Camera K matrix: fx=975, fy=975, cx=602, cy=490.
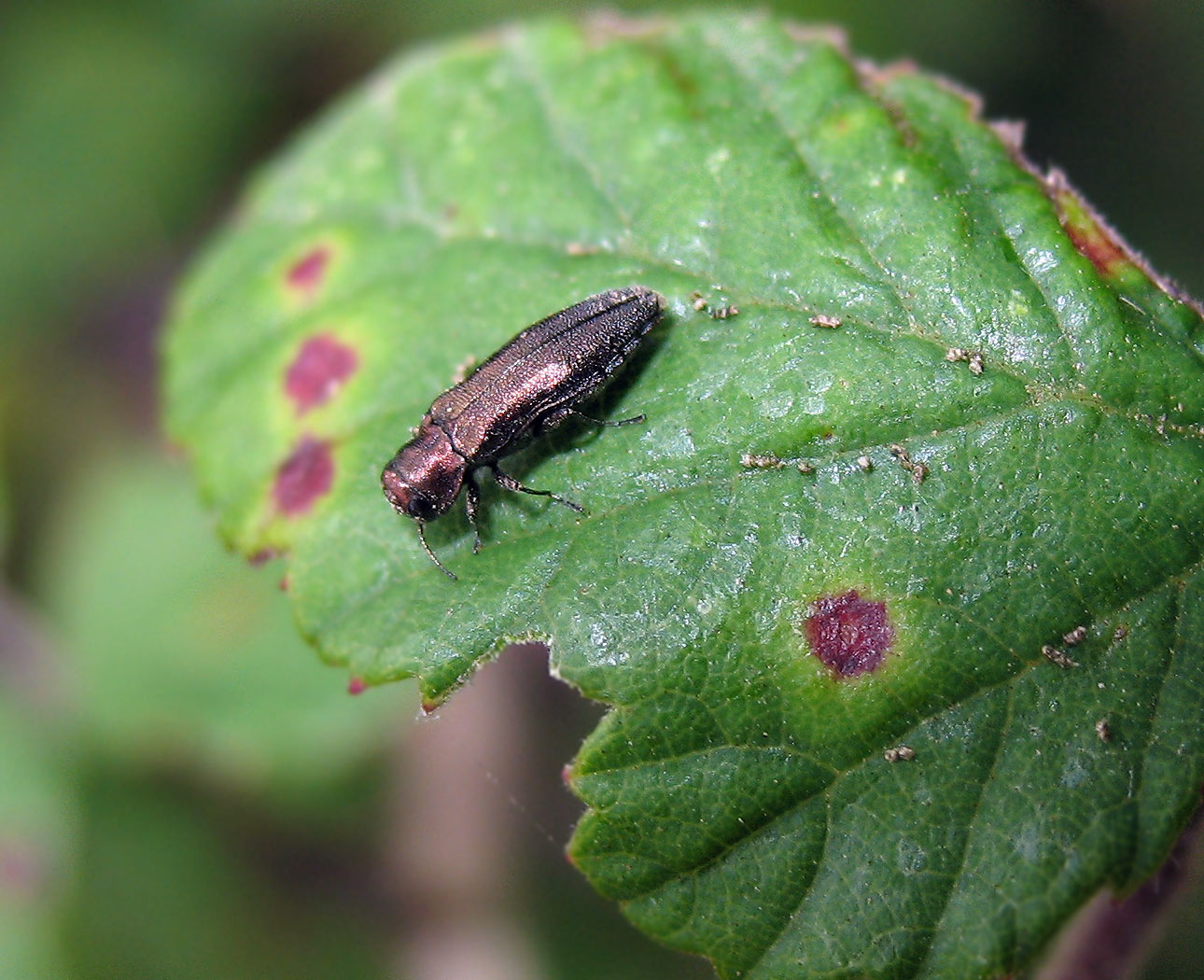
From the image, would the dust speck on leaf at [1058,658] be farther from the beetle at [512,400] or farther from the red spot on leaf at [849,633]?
the beetle at [512,400]

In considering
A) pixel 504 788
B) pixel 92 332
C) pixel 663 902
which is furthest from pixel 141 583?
pixel 663 902

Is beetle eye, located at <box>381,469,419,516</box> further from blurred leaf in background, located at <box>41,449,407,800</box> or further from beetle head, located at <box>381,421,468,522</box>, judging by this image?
blurred leaf in background, located at <box>41,449,407,800</box>

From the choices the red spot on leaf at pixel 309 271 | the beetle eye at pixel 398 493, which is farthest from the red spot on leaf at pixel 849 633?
the red spot on leaf at pixel 309 271

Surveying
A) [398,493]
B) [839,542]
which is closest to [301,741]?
[398,493]

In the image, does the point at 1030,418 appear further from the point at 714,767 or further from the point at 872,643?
the point at 714,767

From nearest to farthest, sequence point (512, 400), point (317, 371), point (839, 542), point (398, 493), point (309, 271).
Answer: point (839, 542), point (398, 493), point (512, 400), point (317, 371), point (309, 271)

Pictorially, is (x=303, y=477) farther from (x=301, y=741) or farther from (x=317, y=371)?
(x=301, y=741)

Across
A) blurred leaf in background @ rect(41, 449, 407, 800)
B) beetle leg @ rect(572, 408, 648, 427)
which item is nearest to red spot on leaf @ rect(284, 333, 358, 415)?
beetle leg @ rect(572, 408, 648, 427)
